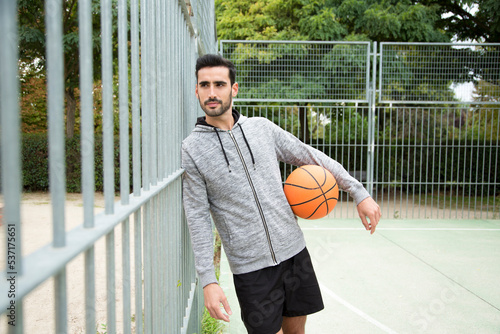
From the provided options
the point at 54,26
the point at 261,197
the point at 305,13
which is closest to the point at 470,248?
the point at 261,197

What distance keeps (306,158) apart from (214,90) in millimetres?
769

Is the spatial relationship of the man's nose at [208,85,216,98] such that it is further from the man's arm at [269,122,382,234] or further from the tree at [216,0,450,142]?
the tree at [216,0,450,142]

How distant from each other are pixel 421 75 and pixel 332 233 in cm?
405

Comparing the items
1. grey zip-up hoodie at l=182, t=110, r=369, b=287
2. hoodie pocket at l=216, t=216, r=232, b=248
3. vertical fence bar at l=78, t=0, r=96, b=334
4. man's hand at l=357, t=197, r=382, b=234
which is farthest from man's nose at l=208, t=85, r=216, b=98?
vertical fence bar at l=78, t=0, r=96, b=334

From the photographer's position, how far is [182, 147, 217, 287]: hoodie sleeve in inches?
85.7

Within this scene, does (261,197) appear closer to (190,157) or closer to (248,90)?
(190,157)

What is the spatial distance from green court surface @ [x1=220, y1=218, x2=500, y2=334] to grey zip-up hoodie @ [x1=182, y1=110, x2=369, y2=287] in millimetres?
1504

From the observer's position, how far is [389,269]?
5121 mm

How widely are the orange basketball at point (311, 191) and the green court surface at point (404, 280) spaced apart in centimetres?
134

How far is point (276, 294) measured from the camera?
2346 millimetres

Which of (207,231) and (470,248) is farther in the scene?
(470,248)

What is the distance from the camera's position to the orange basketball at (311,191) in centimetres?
254

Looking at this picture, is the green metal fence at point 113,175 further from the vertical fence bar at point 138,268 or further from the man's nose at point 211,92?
the man's nose at point 211,92

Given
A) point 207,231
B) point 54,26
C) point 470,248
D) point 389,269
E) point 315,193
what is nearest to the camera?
point 54,26
